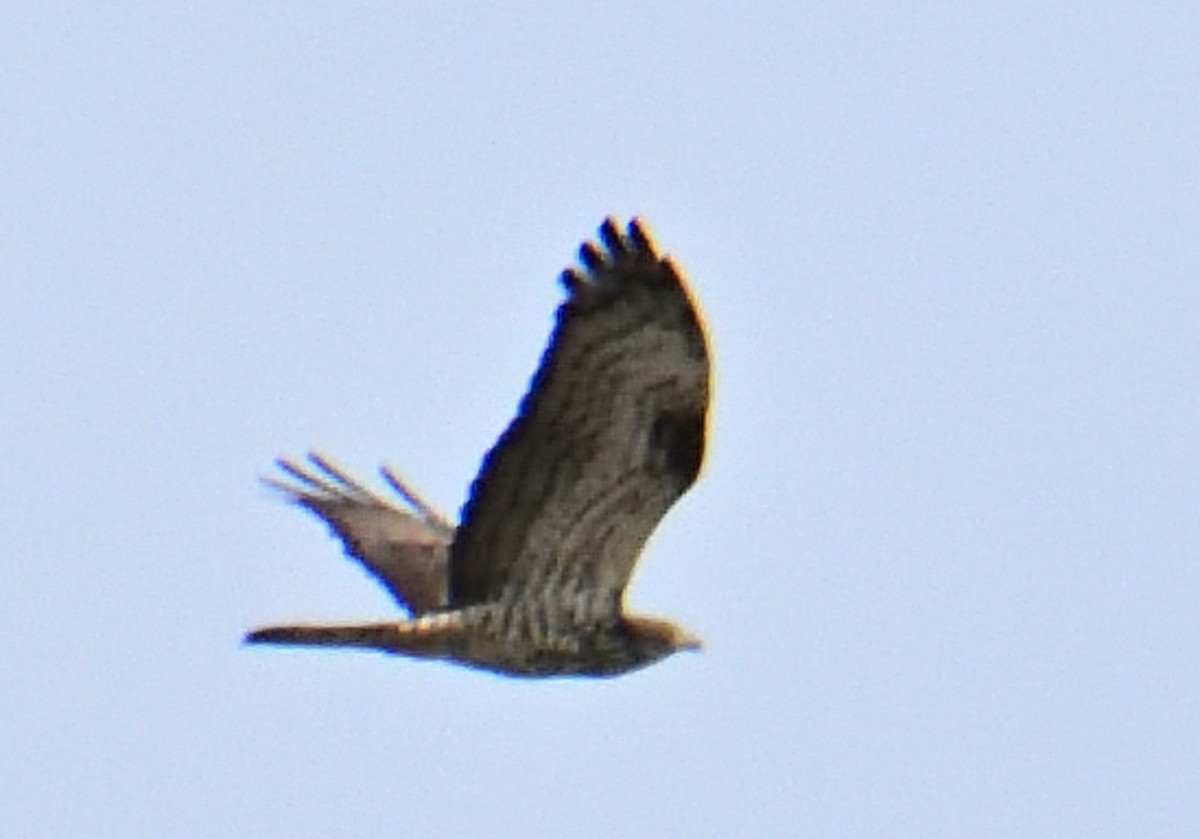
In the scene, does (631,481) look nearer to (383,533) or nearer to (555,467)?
(555,467)

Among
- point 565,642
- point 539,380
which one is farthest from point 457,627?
point 539,380

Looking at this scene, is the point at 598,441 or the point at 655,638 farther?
the point at 655,638

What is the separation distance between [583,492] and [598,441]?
10.8 inches

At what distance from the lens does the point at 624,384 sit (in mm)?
13875

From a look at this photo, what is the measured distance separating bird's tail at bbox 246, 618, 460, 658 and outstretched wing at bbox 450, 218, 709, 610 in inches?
10.4

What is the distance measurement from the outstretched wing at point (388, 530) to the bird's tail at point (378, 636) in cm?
60

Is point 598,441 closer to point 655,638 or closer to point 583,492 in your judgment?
point 583,492

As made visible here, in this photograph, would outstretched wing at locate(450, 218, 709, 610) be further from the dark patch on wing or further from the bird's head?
the bird's head

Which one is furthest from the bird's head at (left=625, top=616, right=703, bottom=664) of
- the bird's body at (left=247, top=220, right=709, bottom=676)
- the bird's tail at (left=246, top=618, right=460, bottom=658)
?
the bird's tail at (left=246, top=618, right=460, bottom=658)

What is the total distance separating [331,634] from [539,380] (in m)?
1.45

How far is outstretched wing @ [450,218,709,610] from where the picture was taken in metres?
13.7

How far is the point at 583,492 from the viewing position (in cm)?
1421

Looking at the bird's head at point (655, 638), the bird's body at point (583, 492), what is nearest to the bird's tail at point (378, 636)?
the bird's body at point (583, 492)

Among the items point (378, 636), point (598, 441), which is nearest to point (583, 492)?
point (598, 441)
